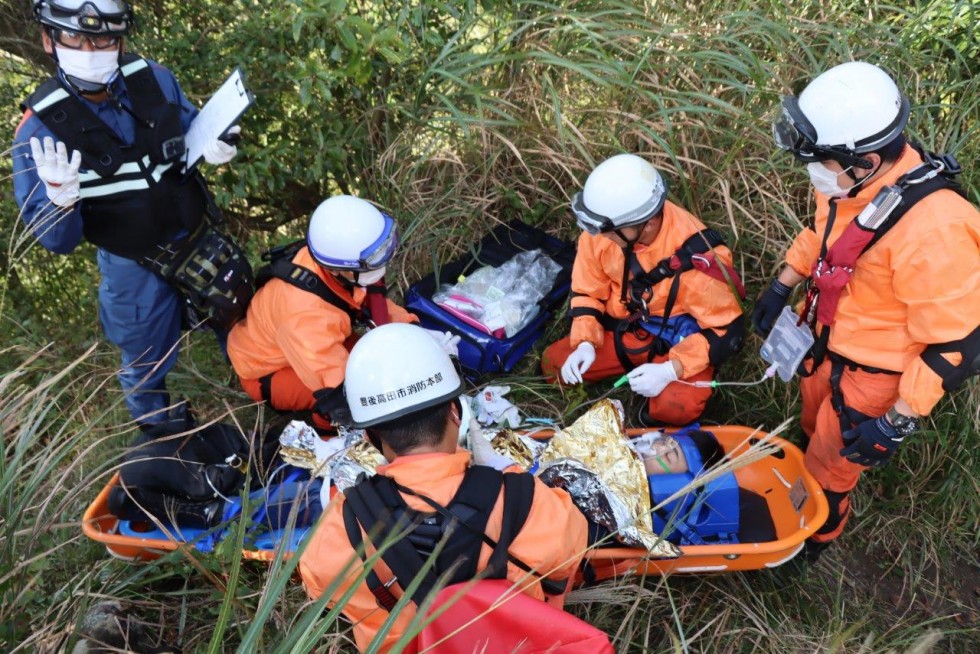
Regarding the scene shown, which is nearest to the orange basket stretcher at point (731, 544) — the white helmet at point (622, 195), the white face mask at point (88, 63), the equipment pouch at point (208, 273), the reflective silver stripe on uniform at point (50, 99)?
the equipment pouch at point (208, 273)

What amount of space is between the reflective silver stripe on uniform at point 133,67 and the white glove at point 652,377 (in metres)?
2.83

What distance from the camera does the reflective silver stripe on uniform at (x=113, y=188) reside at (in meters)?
3.03

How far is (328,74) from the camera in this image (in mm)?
3404

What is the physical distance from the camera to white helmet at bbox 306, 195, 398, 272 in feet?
9.75

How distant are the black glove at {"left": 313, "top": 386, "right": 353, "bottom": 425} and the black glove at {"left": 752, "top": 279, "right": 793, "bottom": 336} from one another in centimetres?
204

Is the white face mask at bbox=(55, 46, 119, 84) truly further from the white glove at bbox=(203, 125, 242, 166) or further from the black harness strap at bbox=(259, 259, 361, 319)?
the black harness strap at bbox=(259, 259, 361, 319)

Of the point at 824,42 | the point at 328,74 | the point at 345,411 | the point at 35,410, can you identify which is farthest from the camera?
the point at 824,42

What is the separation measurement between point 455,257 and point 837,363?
2.39m

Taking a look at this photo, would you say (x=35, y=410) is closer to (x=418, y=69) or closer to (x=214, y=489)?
(x=214, y=489)

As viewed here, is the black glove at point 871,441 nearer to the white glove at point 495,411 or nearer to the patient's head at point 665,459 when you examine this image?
the patient's head at point 665,459

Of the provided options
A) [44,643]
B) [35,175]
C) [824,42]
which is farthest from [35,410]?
[824,42]

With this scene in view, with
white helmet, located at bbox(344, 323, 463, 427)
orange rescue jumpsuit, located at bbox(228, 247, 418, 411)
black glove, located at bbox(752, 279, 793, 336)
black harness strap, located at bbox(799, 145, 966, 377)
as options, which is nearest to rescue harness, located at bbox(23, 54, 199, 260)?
orange rescue jumpsuit, located at bbox(228, 247, 418, 411)

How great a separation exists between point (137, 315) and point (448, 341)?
5.31ft

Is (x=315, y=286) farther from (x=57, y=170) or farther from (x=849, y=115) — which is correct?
(x=849, y=115)
